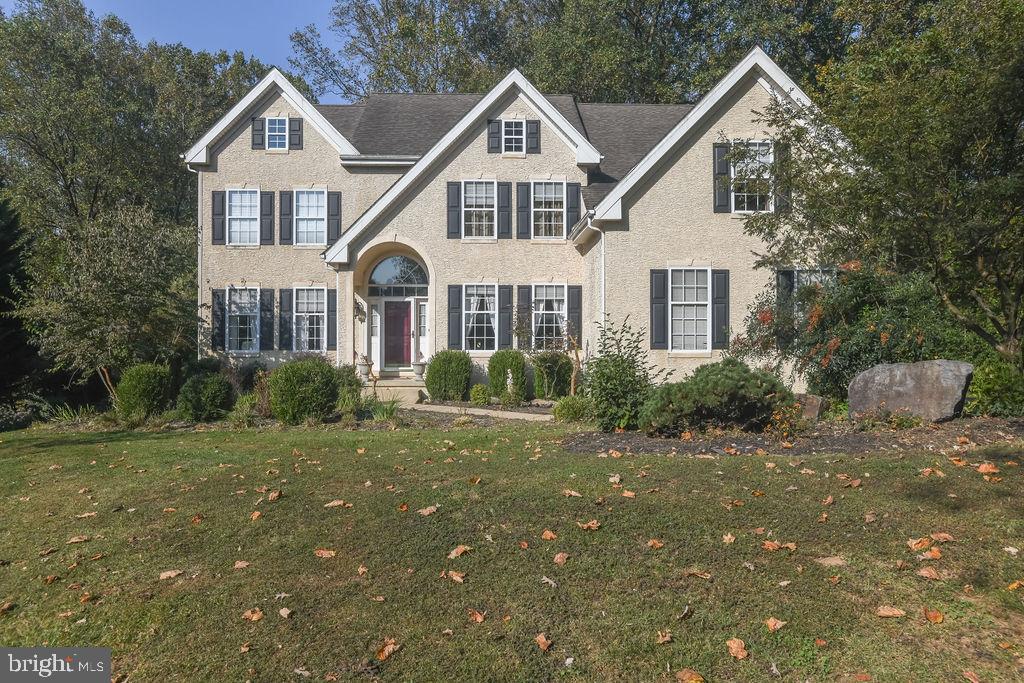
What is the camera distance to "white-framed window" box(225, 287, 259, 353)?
1844cm

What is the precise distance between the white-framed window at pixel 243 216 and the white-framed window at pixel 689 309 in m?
11.1

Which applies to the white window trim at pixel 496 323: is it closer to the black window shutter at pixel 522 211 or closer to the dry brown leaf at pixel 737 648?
the black window shutter at pixel 522 211

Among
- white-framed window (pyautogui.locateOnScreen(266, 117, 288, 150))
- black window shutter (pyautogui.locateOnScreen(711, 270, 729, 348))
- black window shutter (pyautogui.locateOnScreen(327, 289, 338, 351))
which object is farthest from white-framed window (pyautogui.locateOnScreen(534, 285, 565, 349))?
white-framed window (pyautogui.locateOnScreen(266, 117, 288, 150))

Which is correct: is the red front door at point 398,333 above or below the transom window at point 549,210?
below

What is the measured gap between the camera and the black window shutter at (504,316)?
17.1m

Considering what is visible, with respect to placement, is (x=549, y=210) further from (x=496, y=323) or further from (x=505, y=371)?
(x=505, y=371)

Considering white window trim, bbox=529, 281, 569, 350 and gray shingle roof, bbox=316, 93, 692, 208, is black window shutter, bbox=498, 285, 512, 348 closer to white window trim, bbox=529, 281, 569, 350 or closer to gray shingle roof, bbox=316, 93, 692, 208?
white window trim, bbox=529, 281, 569, 350

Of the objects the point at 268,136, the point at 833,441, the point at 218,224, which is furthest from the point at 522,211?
the point at 833,441

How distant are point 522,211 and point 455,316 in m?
3.07

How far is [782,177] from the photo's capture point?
34.7ft

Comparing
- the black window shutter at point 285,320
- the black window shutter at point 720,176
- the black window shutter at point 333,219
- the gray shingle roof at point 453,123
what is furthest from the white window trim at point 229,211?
the black window shutter at point 720,176

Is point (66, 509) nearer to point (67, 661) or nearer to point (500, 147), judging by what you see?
point (67, 661)

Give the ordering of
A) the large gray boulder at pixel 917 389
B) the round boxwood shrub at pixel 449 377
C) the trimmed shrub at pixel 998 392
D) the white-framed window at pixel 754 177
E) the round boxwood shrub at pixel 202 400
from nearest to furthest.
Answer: the large gray boulder at pixel 917 389, the trimmed shrub at pixel 998 392, the white-framed window at pixel 754 177, the round boxwood shrub at pixel 202 400, the round boxwood shrub at pixel 449 377

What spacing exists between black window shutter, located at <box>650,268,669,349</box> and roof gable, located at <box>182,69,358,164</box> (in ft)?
29.3
